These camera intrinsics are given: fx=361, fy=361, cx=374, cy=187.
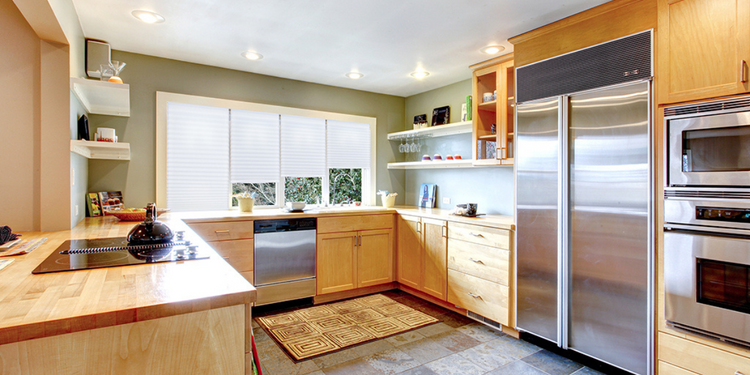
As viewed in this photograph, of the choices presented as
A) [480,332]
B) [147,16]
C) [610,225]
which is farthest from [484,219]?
[147,16]

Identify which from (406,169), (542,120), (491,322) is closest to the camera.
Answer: (542,120)

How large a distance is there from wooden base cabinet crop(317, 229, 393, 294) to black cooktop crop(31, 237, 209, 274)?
1992mm

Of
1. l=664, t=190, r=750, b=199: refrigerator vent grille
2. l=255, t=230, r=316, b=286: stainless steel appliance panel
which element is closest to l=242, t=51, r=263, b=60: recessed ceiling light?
l=255, t=230, r=316, b=286: stainless steel appliance panel

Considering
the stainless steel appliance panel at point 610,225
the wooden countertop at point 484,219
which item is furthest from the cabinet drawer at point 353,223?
the stainless steel appliance panel at point 610,225

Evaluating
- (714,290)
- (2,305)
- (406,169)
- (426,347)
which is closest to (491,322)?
(426,347)

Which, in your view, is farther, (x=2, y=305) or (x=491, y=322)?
(x=491, y=322)

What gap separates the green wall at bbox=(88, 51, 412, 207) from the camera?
320 cm

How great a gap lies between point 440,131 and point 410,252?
1374 millimetres

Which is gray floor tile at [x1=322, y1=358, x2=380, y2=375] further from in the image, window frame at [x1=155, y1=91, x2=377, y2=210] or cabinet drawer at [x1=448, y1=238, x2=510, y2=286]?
window frame at [x1=155, y1=91, x2=377, y2=210]

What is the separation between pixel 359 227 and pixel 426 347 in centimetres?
148

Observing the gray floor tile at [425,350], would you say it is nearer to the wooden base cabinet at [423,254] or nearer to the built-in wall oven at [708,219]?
the wooden base cabinet at [423,254]

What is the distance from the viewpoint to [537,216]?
268 centimetres

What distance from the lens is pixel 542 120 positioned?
2.66 meters

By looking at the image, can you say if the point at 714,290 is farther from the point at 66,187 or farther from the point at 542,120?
the point at 66,187
